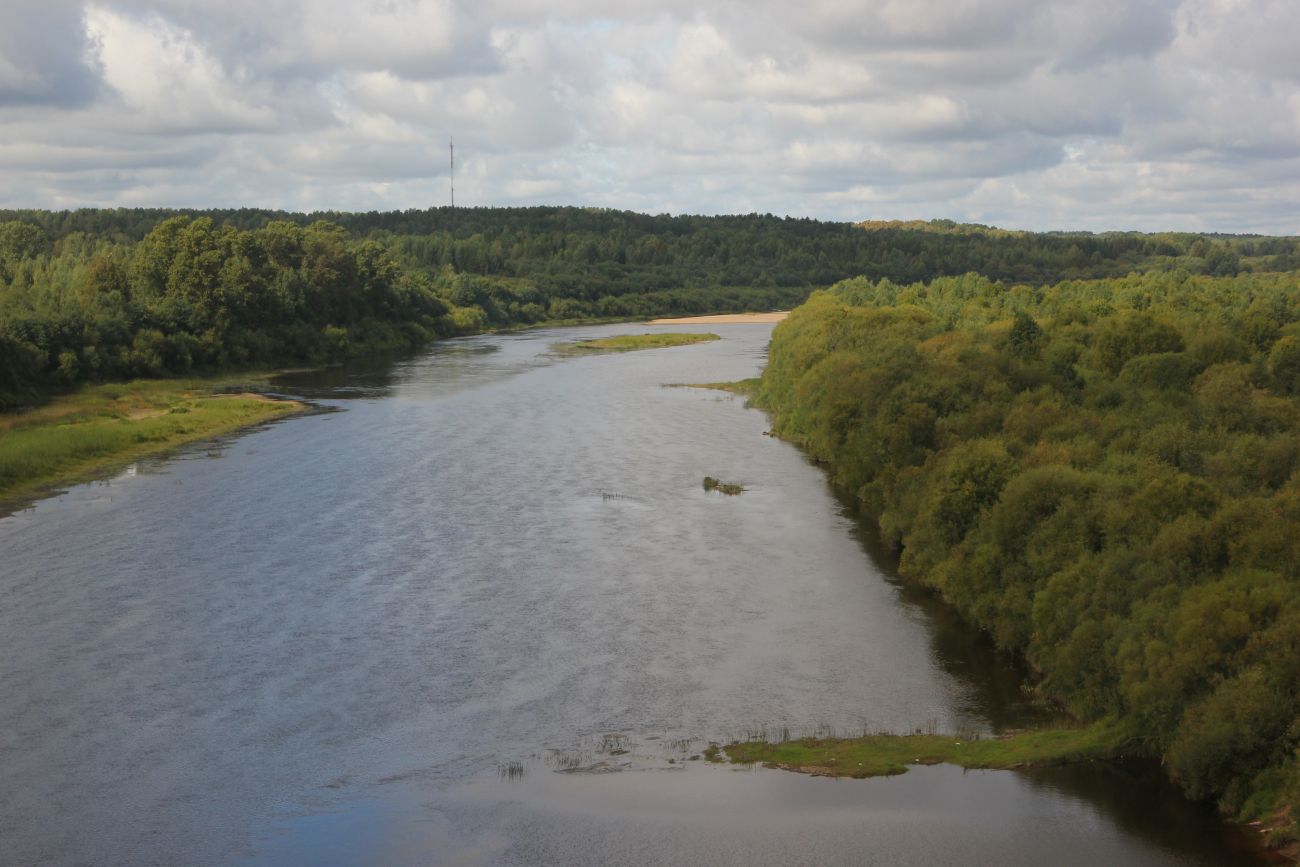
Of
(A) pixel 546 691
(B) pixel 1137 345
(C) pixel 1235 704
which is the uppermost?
(B) pixel 1137 345

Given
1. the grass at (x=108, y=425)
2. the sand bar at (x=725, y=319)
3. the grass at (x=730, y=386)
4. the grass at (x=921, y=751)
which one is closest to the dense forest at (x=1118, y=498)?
the grass at (x=921, y=751)

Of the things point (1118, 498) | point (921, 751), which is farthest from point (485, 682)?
point (1118, 498)

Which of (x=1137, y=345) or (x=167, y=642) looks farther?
(x=1137, y=345)

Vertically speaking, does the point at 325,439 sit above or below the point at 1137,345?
below

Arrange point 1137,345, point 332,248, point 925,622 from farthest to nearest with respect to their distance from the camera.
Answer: point 332,248, point 1137,345, point 925,622

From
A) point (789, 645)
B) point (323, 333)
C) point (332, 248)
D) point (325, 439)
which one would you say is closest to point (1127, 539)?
point (789, 645)

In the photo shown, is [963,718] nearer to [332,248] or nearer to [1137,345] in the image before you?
[1137,345]
